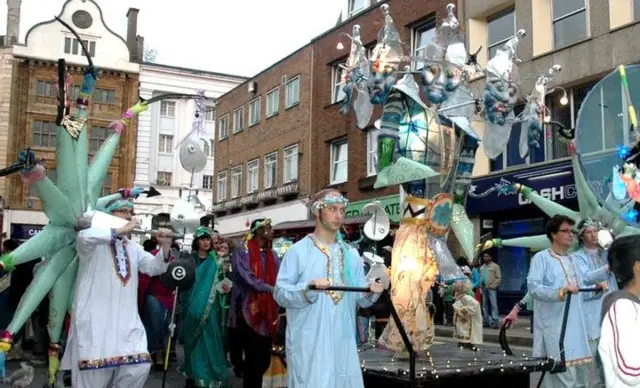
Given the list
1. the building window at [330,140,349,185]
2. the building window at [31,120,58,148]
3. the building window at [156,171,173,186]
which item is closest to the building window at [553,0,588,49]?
the building window at [330,140,349,185]

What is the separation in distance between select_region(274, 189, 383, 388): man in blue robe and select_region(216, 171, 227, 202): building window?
26.5 meters

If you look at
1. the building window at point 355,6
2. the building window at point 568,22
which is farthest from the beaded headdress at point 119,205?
the building window at point 355,6

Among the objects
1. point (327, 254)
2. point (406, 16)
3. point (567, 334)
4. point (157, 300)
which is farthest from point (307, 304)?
point (406, 16)

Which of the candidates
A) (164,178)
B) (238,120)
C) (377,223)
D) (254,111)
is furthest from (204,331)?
(164,178)

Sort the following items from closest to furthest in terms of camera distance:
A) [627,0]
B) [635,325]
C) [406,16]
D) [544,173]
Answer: [635,325] < [627,0] < [544,173] < [406,16]

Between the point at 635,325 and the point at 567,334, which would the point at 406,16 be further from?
the point at 635,325

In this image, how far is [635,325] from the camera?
9.11 feet

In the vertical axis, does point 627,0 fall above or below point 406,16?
below

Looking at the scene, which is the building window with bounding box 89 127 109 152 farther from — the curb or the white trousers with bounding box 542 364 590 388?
the white trousers with bounding box 542 364 590 388

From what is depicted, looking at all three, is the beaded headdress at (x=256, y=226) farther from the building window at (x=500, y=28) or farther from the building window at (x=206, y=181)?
the building window at (x=206, y=181)

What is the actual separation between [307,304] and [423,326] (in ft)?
6.53

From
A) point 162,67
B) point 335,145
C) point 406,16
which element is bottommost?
point 335,145

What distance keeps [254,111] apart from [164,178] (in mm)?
12461

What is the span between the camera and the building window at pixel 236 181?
29688mm
